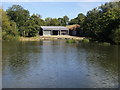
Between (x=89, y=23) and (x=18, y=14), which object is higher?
(x=18, y=14)

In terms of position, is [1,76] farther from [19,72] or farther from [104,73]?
[104,73]

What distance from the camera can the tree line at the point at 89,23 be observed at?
37000 millimetres

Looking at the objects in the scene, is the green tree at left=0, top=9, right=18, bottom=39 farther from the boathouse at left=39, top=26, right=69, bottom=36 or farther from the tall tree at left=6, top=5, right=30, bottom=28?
the boathouse at left=39, top=26, right=69, bottom=36

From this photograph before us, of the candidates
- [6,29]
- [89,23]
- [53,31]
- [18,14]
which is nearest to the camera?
[6,29]

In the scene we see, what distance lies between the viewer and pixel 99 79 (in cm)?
1123

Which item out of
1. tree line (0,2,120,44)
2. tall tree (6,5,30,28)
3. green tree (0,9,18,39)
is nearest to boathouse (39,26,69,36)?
tree line (0,2,120,44)

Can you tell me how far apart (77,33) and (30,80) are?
178 feet

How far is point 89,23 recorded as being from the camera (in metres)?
51.4

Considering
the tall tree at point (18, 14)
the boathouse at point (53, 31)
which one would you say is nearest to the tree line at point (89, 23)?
the tall tree at point (18, 14)

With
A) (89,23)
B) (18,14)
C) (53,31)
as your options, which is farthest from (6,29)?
(53,31)

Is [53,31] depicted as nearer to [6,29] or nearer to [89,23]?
[89,23]

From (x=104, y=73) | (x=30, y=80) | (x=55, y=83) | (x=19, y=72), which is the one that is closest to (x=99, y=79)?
(x=104, y=73)

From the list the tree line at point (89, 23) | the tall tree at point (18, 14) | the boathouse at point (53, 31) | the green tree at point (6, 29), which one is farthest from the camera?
the boathouse at point (53, 31)

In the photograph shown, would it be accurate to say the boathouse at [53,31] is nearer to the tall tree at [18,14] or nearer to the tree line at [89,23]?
the tree line at [89,23]
